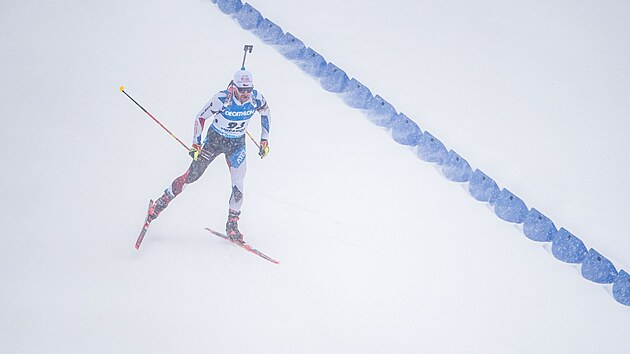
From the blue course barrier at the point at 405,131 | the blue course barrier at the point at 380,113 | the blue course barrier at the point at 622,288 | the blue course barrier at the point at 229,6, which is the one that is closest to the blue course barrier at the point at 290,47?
the blue course barrier at the point at 229,6

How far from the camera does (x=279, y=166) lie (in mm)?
10273

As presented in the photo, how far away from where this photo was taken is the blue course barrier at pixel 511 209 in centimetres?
1049

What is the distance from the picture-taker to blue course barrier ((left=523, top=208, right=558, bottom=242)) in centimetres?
1024

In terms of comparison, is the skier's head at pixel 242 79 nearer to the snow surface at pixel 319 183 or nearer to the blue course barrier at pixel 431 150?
the snow surface at pixel 319 183

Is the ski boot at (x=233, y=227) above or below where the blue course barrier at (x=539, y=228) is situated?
below

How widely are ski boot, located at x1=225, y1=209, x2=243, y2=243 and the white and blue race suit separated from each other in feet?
0.25

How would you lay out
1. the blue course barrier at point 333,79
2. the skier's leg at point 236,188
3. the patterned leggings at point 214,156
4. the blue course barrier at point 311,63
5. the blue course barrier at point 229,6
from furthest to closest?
the blue course barrier at point 229,6 → the blue course barrier at point 311,63 → the blue course barrier at point 333,79 → the skier's leg at point 236,188 → the patterned leggings at point 214,156

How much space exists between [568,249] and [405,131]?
10.1 ft

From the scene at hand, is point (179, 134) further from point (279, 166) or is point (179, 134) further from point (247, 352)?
point (247, 352)

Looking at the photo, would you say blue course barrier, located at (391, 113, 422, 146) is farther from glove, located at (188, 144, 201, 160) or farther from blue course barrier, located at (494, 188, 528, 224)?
glove, located at (188, 144, 201, 160)

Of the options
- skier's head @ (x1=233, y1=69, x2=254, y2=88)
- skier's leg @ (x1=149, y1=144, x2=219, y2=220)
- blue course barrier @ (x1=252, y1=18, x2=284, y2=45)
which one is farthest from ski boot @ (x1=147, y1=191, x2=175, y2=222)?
blue course barrier @ (x1=252, y1=18, x2=284, y2=45)

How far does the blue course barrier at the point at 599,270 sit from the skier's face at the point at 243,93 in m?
4.98

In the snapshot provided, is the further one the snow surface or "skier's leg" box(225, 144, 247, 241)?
"skier's leg" box(225, 144, 247, 241)

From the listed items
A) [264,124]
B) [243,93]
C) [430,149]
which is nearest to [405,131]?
[430,149]
